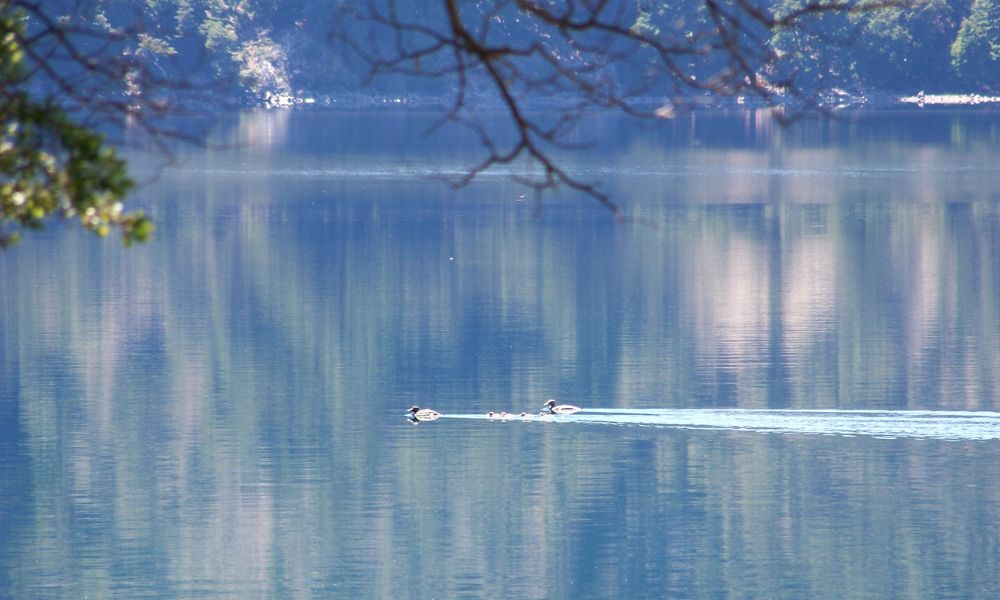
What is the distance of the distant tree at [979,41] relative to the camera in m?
97.6

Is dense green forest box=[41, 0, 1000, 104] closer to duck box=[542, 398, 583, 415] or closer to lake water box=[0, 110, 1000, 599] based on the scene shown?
lake water box=[0, 110, 1000, 599]

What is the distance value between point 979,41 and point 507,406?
81.0 m

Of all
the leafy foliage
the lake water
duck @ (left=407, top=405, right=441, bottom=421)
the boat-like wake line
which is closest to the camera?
the leafy foliage

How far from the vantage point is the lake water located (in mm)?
16766

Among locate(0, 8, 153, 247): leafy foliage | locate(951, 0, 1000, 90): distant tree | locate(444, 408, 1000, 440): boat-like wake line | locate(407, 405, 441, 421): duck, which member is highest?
locate(951, 0, 1000, 90): distant tree

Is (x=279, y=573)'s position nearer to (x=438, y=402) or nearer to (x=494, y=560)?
(x=494, y=560)

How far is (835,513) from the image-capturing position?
17.8 meters

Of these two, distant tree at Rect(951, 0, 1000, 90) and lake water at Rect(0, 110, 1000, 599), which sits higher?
distant tree at Rect(951, 0, 1000, 90)

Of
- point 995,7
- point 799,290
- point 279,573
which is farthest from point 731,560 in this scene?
point 995,7

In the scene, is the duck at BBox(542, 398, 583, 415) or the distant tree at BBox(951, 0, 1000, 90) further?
the distant tree at BBox(951, 0, 1000, 90)

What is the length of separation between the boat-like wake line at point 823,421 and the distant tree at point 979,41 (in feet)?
263

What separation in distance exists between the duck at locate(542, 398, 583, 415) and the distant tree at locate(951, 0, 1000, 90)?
80344mm

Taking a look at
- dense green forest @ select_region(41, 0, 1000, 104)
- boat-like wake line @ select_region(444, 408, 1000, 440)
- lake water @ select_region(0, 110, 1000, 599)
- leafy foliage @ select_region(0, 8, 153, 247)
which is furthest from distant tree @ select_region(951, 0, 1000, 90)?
leafy foliage @ select_region(0, 8, 153, 247)

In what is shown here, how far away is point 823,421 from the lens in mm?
21391
